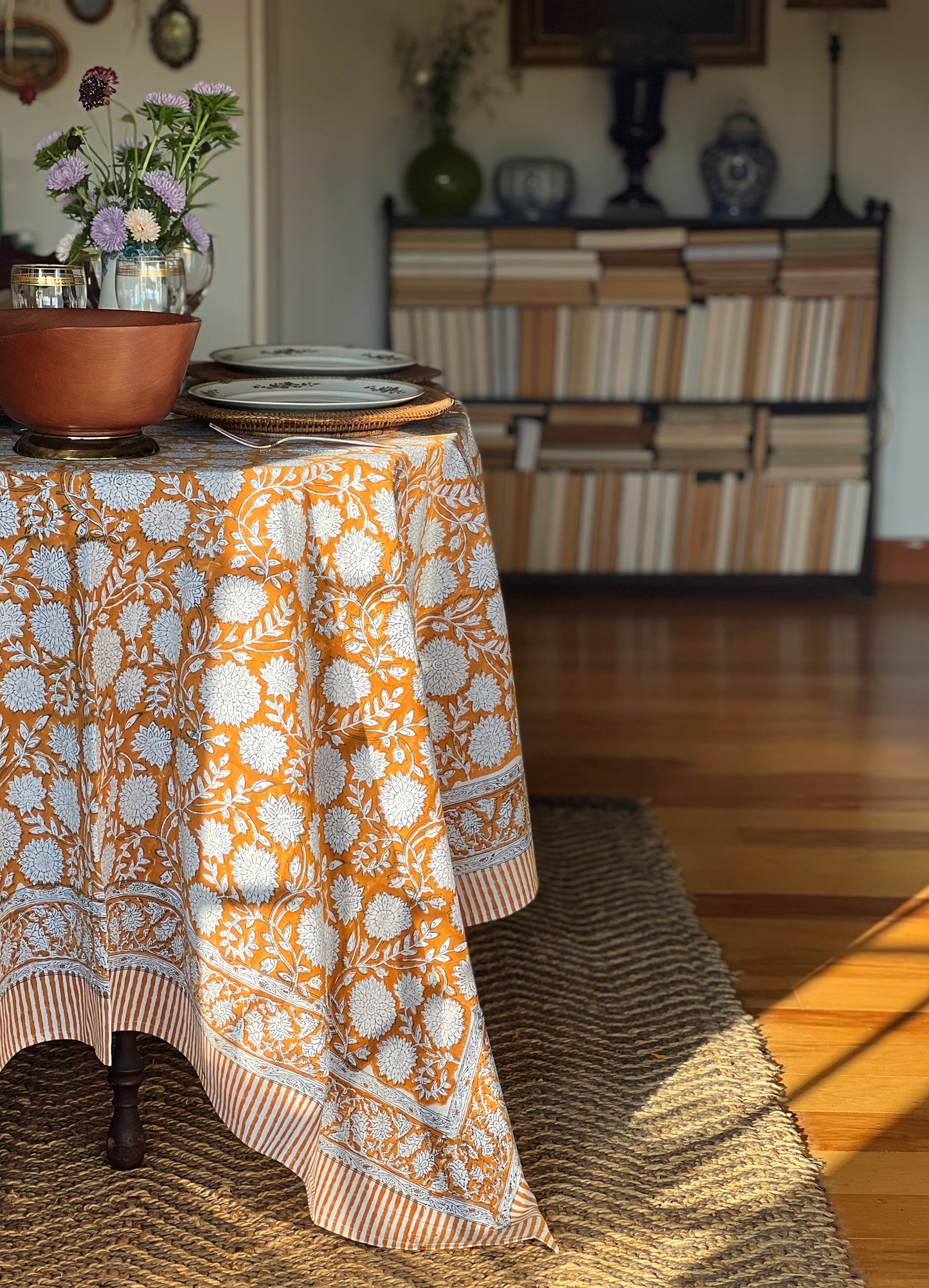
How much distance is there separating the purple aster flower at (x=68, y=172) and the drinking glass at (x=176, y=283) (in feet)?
0.37

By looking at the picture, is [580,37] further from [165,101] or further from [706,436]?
[165,101]

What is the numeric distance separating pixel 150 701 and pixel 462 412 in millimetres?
535

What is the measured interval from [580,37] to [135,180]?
2.70m

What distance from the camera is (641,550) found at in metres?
3.91

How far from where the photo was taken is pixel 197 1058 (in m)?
1.25

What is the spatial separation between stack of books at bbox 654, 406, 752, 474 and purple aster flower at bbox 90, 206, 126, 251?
8.58ft

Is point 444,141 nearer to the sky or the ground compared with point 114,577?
nearer to the sky

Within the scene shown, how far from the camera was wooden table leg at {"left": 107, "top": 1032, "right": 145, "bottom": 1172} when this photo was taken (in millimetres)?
1345

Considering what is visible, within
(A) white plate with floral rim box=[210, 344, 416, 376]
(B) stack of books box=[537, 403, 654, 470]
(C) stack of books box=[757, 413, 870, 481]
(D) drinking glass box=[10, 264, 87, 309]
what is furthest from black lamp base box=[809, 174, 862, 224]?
(D) drinking glass box=[10, 264, 87, 309]

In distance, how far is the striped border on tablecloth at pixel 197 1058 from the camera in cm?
125

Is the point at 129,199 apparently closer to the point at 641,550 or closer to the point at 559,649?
the point at 559,649

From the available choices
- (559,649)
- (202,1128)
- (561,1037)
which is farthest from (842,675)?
(202,1128)

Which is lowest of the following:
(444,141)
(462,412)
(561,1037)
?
(561,1037)

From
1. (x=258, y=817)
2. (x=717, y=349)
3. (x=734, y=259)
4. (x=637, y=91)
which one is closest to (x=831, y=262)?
(x=734, y=259)
